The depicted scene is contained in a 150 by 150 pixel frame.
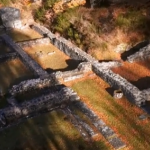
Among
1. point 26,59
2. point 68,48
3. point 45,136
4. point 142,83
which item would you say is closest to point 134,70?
point 142,83

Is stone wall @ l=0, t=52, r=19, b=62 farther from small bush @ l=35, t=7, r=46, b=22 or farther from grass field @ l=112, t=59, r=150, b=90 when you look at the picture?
grass field @ l=112, t=59, r=150, b=90

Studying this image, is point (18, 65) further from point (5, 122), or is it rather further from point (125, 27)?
point (125, 27)

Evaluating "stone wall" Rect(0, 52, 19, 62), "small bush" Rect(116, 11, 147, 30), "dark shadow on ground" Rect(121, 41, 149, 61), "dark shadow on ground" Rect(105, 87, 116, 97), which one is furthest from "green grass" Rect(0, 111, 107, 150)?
"small bush" Rect(116, 11, 147, 30)

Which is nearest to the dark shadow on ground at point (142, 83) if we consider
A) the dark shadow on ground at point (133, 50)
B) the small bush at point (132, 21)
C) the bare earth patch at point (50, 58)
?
the dark shadow on ground at point (133, 50)

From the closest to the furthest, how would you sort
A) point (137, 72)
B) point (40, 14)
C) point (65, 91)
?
1. point (65, 91)
2. point (137, 72)
3. point (40, 14)

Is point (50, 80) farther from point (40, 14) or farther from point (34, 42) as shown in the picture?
point (40, 14)

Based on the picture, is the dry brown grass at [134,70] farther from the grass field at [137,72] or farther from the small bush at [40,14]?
the small bush at [40,14]

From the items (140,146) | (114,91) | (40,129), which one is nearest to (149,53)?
(114,91)
